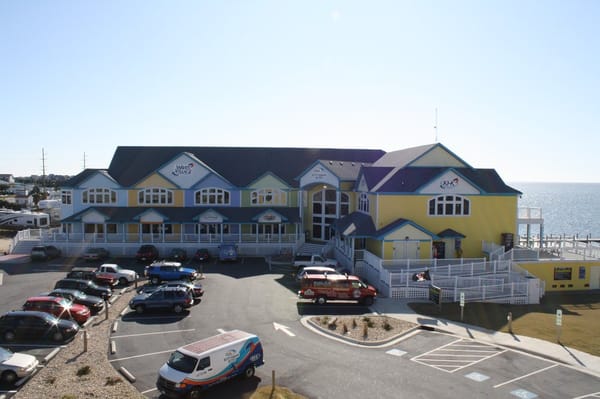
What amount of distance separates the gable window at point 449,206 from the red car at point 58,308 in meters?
26.1

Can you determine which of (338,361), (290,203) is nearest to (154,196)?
(290,203)

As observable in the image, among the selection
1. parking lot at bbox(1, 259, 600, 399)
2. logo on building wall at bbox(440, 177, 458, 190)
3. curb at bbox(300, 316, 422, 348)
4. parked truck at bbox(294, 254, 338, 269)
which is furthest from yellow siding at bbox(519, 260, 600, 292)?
parking lot at bbox(1, 259, 600, 399)

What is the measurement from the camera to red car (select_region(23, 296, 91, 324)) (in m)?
22.9

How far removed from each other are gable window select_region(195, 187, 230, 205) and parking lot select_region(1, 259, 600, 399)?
852 inches

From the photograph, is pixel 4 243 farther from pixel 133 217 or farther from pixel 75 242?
pixel 133 217

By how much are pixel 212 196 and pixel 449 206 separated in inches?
930

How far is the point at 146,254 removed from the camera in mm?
40562

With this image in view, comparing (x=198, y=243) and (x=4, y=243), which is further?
(x=4, y=243)

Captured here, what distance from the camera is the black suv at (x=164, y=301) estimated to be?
25.0 meters

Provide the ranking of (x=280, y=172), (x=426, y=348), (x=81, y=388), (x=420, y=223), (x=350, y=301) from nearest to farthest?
(x=81, y=388) < (x=426, y=348) < (x=350, y=301) < (x=420, y=223) < (x=280, y=172)

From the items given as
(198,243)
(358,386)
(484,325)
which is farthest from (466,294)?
(198,243)

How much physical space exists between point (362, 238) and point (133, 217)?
22498 mm

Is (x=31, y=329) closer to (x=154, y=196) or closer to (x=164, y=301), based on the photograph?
(x=164, y=301)

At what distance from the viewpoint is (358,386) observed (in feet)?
53.5
